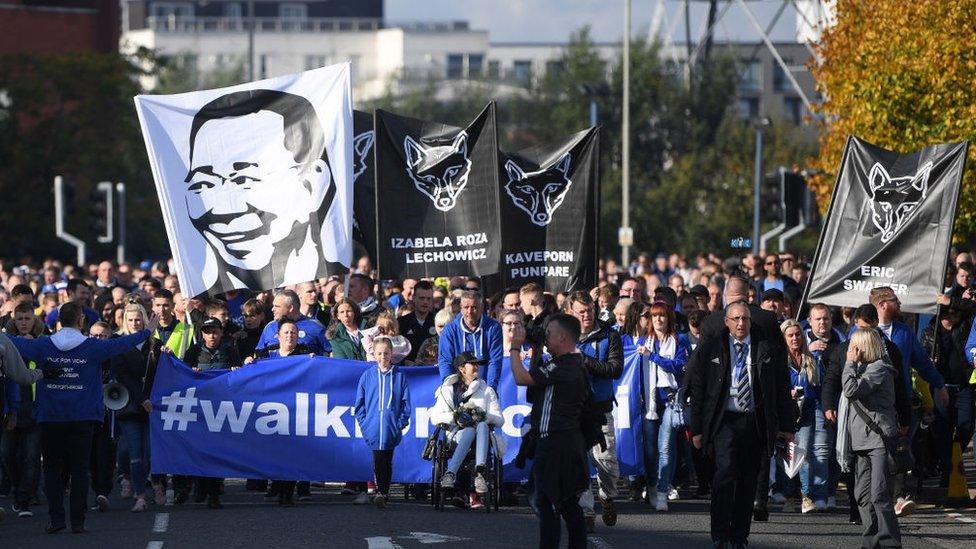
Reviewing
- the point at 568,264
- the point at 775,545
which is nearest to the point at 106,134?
the point at 568,264

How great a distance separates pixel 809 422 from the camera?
47.5 feet

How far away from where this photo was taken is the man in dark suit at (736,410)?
38.0ft

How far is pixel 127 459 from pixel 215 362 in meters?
1.11

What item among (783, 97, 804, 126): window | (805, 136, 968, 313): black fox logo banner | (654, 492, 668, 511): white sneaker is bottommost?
(654, 492, 668, 511): white sneaker

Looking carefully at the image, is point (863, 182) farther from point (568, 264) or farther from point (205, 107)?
point (205, 107)

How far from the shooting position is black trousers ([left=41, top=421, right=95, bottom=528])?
42.9 ft

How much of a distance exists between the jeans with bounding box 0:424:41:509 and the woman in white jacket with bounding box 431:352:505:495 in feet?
10.9

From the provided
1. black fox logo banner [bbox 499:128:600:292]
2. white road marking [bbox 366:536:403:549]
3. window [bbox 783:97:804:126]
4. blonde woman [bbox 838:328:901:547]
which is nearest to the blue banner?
black fox logo banner [bbox 499:128:600:292]

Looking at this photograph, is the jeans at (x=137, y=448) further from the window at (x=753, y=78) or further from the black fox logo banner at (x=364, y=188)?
the window at (x=753, y=78)

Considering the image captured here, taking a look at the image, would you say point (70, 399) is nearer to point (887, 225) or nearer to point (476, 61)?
point (887, 225)

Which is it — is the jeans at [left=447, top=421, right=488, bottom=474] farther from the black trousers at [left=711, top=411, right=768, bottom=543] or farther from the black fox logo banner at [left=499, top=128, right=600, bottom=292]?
the black trousers at [left=711, top=411, right=768, bottom=543]

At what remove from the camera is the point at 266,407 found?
15.2m

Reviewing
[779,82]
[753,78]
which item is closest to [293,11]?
[753,78]

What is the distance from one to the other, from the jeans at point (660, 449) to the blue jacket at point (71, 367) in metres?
4.34
